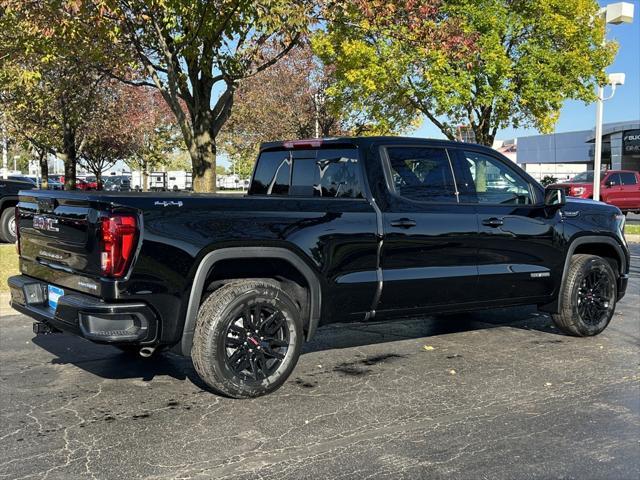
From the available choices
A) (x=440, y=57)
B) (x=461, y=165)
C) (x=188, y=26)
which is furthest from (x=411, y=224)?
(x=440, y=57)

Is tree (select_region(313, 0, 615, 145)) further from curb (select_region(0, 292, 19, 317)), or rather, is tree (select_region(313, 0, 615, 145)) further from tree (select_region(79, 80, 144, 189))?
curb (select_region(0, 292, 19, 317))

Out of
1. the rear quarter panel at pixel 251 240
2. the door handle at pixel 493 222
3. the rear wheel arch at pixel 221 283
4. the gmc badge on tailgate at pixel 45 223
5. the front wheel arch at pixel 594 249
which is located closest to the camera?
the rear quarter panel at pixel 251 240

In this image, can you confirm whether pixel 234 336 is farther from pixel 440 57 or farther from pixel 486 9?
pixel 486 9

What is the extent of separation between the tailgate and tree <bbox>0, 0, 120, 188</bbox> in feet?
12.8

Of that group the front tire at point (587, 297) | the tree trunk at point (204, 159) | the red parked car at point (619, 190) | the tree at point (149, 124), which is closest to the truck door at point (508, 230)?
the front tire at point (587, 297)

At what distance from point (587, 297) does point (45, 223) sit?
5.00 m

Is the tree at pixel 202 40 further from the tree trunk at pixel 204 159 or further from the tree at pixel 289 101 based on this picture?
the tree at pixel 289 101

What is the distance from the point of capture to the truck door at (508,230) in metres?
5.71

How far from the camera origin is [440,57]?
1500 centimetres

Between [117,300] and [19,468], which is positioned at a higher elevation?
[117,300]

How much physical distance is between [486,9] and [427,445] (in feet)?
52.8

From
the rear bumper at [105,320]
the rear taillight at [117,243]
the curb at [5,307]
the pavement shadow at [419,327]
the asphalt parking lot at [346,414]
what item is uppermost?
the rear taillight at [117,243]

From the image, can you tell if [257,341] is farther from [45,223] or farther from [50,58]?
[50,58]

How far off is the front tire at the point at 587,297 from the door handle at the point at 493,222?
1.15 metres
